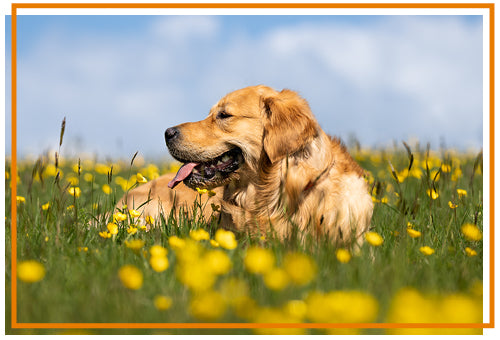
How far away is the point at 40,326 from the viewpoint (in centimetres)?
181

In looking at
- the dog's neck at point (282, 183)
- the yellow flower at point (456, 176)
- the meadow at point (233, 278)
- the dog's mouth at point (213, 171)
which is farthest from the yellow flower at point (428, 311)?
the yellow flower at point (456, 176)

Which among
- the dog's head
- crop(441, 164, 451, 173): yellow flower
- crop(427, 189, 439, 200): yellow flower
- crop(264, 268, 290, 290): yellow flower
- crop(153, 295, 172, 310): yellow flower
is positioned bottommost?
crop(153, 295, 172, 310): yellow flower

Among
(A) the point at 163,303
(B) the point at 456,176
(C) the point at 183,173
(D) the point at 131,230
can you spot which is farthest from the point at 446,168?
(A) the point at 163,303

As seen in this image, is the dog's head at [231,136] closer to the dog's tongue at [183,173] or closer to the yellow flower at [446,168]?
the dog's tongue at [183,173]

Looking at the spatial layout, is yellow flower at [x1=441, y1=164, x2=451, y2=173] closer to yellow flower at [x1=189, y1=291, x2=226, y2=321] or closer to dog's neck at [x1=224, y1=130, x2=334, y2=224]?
dog's neck at [x1=224, y1=130, x2=334, y2=224]

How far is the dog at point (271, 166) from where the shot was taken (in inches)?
119

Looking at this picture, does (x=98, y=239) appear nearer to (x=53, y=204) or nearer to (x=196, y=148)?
(x=53, y=204)

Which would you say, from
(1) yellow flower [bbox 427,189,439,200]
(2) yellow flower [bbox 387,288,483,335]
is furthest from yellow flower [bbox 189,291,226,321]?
(1) yellow flower [bbox 427,189,439,200]

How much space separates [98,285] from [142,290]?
0.65 feet

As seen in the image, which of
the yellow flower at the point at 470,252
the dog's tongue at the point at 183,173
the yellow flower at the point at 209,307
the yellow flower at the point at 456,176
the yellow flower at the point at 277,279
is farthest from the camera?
the yellow flower at the point at 456,176

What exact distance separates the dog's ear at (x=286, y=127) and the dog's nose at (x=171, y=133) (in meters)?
0.67

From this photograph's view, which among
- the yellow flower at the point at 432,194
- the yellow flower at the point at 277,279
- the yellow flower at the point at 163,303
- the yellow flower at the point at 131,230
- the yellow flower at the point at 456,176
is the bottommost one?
the yellow flower at the point at 163,303

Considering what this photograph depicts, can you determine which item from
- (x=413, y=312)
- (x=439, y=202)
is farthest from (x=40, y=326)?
(x=439, y=202)

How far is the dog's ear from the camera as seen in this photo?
3.07 metres
